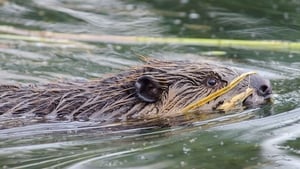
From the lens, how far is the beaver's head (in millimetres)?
7504

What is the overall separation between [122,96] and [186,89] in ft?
1.73

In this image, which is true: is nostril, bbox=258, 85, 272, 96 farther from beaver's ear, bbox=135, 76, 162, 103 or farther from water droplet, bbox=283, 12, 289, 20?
water droplet, bbox=283, 12, 289, 20

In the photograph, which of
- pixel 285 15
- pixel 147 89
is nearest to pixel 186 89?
pixel 147 89

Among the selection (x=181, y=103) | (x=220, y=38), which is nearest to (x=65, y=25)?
(x=220, y=38)

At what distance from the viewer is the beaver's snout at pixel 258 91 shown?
772cm

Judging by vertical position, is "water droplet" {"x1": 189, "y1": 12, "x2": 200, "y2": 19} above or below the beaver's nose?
above

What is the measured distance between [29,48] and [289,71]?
2929 mm

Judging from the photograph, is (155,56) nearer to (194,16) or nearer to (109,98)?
(194,16)

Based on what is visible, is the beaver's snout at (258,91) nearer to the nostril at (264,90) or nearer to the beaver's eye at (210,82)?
the nostril at (264,90)

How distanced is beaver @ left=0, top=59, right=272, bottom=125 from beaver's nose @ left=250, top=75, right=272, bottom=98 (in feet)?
0.94

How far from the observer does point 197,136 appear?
6.97 meters

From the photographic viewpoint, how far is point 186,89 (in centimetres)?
761

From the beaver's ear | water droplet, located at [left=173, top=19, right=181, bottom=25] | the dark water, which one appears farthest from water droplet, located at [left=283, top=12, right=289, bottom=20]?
the beaver's ear

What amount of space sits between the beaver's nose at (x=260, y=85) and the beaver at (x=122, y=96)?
29 cm
